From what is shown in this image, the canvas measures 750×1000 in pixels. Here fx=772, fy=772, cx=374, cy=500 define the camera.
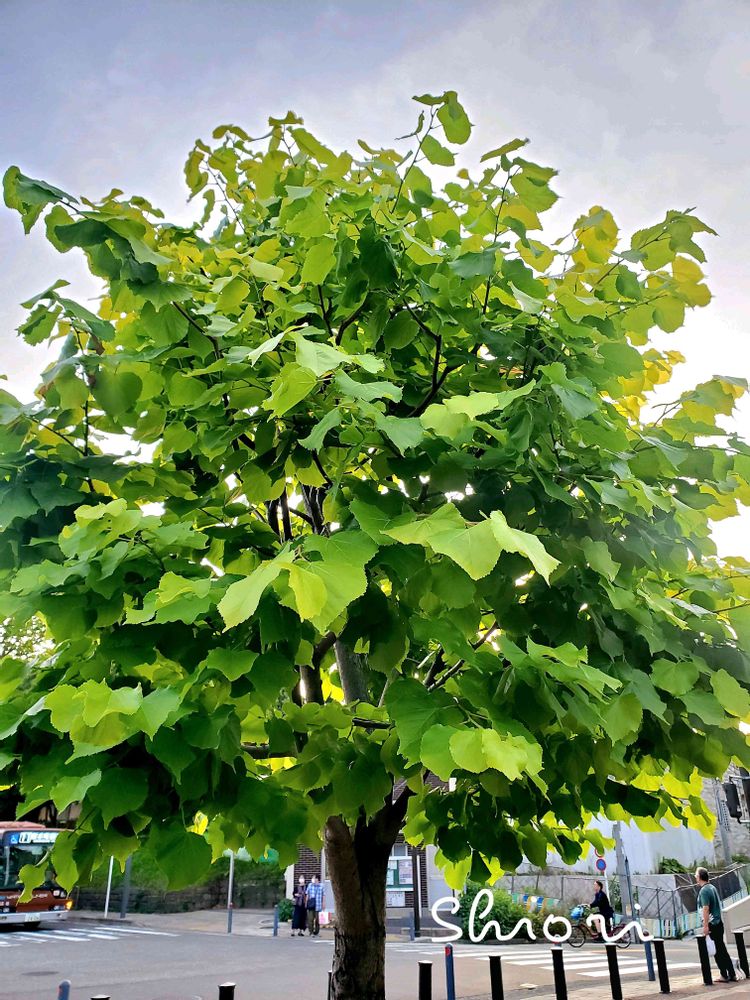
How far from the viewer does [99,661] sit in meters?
2.98

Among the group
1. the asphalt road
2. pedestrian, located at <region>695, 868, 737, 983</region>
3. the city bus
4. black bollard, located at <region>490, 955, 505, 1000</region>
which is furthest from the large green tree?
the city bus

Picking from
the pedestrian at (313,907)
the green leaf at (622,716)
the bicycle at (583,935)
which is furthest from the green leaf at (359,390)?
the pedestrian at (313,907)

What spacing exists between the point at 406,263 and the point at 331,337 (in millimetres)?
440

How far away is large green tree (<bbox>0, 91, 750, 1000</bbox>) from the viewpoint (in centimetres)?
249

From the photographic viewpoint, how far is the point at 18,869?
80.7 feet

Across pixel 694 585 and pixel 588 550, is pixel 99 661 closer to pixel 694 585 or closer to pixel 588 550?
pixel 588 550

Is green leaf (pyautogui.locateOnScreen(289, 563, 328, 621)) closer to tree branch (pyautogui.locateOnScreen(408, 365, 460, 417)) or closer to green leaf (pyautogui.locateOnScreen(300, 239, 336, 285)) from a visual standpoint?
green leaf (pyautogui.locateOnScreen(300, 239, 336, 285))

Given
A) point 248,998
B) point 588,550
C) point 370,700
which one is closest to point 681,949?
point 248,998

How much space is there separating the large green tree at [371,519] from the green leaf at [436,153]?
0.01 m

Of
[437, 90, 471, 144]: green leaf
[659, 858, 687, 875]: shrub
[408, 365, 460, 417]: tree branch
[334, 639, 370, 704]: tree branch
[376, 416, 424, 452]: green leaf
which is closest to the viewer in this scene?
[376, 416, 424, 452]: green leaf

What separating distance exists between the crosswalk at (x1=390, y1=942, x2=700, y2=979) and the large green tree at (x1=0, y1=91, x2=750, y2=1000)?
14018 millimetres

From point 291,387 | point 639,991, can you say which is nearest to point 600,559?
point 291,387

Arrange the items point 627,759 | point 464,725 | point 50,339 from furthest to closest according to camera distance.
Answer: point 627,759 → point 50,339 → point 464,725

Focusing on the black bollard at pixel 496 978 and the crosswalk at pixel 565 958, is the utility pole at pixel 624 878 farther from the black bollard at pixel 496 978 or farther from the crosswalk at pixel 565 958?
the black bollard at pixel 496 978
